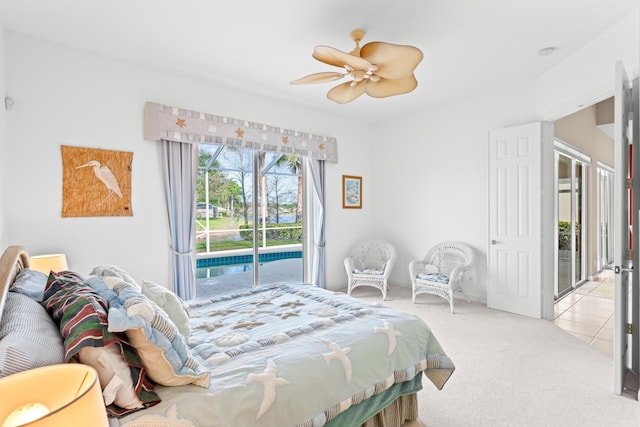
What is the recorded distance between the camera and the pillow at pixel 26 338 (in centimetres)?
83

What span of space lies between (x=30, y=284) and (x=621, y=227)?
11.5ft

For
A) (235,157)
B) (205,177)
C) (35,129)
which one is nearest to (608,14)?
(235,157)

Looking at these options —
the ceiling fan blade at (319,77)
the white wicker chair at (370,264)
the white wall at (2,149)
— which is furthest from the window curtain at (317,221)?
the white wall at (2,149)

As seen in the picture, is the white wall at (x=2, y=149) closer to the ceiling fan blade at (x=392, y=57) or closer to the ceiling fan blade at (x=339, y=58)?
the ceiling fan blade at (x=339, y=58)

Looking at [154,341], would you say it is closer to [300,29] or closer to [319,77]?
[319,77]

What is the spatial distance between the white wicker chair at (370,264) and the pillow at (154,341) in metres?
3.59

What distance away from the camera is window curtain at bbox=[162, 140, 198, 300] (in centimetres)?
355

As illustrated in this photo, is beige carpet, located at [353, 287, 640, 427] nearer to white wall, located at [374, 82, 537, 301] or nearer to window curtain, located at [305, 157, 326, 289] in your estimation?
white wall, located at [374, 82, 537, 301]

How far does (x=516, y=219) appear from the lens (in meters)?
3.98

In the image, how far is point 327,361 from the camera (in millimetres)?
1604

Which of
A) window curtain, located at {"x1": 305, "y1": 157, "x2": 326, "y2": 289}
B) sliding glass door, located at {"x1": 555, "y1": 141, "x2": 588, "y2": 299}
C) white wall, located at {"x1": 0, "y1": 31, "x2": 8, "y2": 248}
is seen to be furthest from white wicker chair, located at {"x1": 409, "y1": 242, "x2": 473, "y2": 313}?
white wall, located at {"x1": 0, "y1": 31, "x2": 8, "y2": 248}

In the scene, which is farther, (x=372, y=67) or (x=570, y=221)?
(x=570, y=221)

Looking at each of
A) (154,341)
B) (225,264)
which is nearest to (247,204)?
(225,264)

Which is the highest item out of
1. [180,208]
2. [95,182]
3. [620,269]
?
[95,182]
